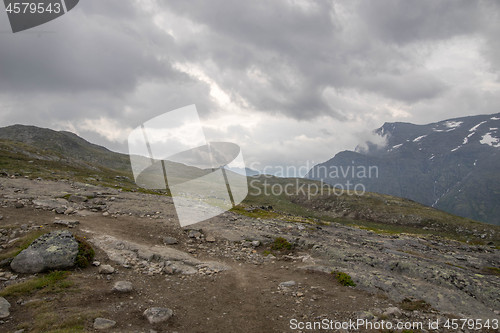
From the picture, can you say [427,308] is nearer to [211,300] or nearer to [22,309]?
[211,300]

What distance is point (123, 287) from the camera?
13312 millimetres

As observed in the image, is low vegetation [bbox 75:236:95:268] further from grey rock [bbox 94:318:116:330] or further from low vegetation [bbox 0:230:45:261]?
grey rock [bbox 94:318:116:330]

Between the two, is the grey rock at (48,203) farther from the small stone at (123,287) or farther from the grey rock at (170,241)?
the small stone at (123,287)

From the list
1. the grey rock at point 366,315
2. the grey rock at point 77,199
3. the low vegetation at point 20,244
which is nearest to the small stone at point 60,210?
the grey rock at point 77,199

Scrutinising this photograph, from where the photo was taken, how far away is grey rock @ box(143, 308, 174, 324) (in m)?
11.1

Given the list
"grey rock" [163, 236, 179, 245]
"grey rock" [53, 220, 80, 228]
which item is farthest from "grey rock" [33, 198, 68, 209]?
"grey rock" [163, 236, 179, 245]

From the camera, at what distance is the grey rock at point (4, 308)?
33.6 ft

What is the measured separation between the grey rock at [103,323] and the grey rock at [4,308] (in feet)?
11.9

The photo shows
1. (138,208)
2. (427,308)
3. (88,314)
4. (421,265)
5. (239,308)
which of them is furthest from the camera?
(138,208)

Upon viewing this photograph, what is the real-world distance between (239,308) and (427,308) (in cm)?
1049

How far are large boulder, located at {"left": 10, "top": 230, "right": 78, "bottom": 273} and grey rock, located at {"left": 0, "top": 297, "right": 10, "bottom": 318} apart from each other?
3.11 m

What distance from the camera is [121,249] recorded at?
1836 centimetres

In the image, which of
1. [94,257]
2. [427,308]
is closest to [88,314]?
[94,257]

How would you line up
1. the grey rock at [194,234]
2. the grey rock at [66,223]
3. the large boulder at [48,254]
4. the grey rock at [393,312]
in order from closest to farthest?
the grey rock at [393,312], the large boulder at [48,254], the grey rock at [66,223], the grey rock at [194,234]
